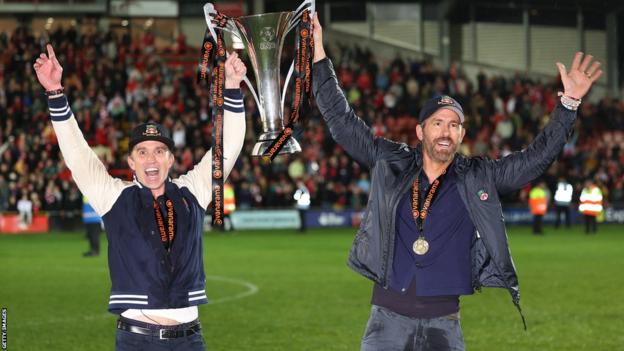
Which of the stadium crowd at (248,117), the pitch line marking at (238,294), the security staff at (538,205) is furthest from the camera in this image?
the stadium crowd at (248,117)

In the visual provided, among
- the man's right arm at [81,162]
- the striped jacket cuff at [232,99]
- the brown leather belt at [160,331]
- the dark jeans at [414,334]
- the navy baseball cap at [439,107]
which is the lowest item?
the dark jeans at [414,334]

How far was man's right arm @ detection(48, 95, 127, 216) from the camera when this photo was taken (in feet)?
23.3

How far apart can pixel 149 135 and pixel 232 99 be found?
0.61 metres

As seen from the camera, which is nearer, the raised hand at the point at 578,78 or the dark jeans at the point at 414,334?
the dark jeans at the point at 414,334

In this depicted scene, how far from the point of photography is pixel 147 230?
22.9 feet

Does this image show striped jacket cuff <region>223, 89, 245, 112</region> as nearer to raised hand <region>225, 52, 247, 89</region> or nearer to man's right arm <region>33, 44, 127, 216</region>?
raised hand <region>225, 52, 247, 89</region>

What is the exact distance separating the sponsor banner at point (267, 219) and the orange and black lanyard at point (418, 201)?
31.2m

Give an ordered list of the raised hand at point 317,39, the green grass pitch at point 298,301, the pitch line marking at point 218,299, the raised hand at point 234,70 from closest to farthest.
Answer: the raised hand at point 234,70, the raised hand at point 317,39, the green grass pitch at point 298,301, the pitch line marking at point 218,299

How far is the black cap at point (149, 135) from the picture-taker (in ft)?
23.2

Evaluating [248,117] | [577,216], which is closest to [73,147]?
[248,117]

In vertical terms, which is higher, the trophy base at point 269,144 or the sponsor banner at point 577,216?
the trophy base at point 269,144

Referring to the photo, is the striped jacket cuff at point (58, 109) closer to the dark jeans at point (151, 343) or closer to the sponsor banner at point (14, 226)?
the dark jeans at point (151, 343)

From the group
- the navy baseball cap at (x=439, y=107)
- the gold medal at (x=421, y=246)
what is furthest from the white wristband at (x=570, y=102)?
the gold medal at (x=421, y=246)

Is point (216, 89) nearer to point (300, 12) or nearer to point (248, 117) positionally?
point (300, 12)
